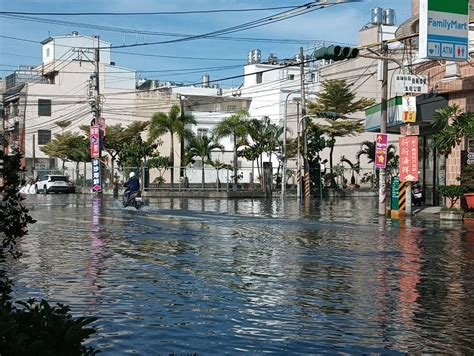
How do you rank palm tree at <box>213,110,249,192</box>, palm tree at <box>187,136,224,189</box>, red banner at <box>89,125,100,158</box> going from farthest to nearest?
1. palm tree at <box>187,136,224,189</box>
2. palm tree at <box>213,110,249,192</box>
3. red banner at <box>89,125,100,158</box>

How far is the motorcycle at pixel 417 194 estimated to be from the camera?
33.4 meters

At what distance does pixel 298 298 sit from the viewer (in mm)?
9656

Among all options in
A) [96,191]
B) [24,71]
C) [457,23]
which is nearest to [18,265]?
[457,23]

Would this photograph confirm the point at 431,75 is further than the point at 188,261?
Yes

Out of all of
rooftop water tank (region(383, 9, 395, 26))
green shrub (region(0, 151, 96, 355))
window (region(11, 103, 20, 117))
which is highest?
rooftop water tank (region(383, 9, 395, 26))

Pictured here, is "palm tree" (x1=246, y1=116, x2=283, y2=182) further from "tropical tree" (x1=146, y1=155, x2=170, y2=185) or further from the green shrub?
the green shrub

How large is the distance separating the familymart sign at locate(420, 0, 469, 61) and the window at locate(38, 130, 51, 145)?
57.8 m

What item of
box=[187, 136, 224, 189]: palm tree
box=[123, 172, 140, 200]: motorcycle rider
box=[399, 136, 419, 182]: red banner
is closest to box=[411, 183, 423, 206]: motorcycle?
box=[399, 136, 419, 182]: red banner

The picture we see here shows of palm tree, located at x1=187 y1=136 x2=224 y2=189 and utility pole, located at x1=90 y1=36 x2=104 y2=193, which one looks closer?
utility pole, located at x1=90 y1=36 x2=104 y2=193

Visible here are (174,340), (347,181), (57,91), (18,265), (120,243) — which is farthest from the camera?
(57,91)

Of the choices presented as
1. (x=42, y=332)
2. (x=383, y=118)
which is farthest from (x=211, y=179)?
(x=42, y=332)

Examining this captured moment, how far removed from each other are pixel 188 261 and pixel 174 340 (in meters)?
6.25

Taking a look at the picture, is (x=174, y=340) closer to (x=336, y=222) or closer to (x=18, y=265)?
(x=18, y=265)

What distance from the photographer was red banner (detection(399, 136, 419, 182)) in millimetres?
27375
